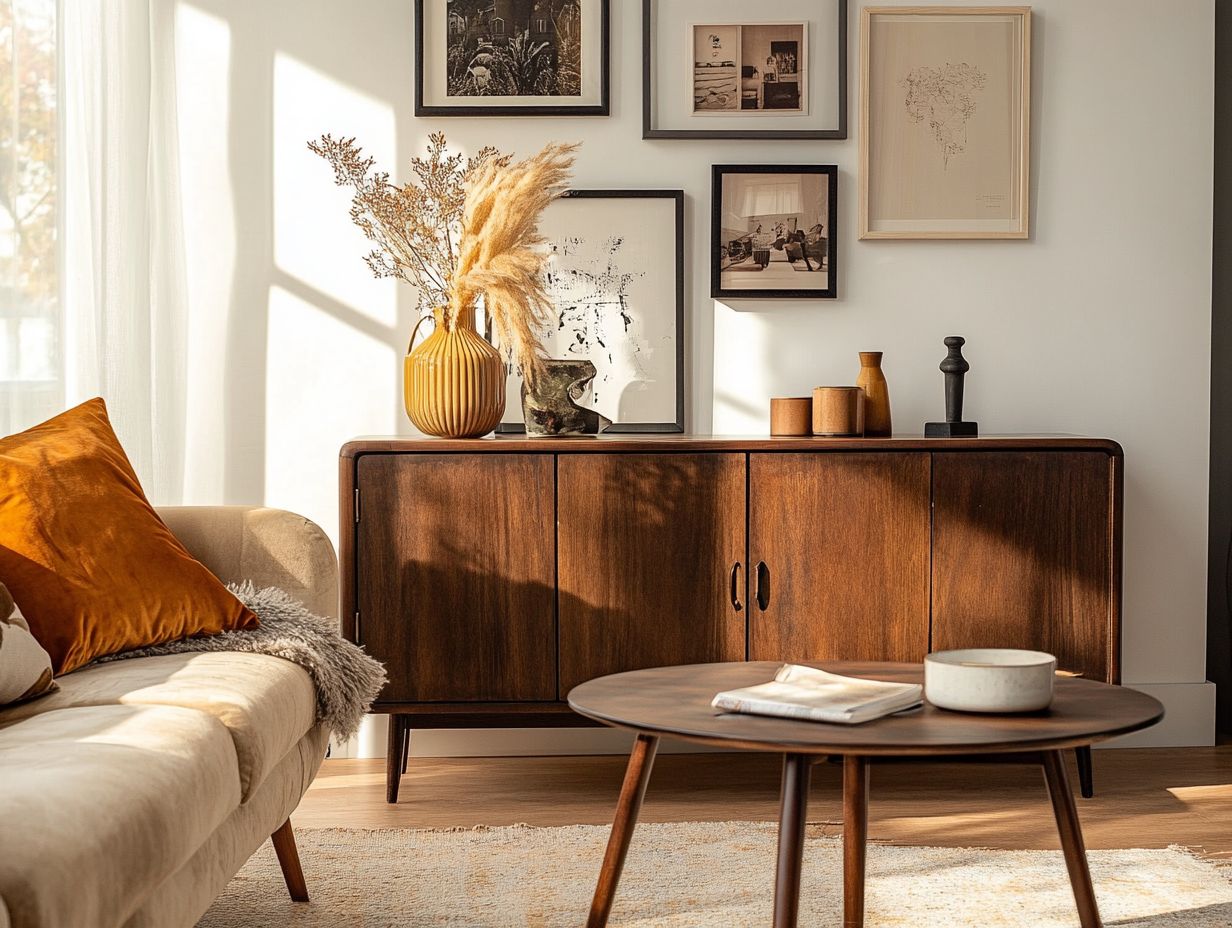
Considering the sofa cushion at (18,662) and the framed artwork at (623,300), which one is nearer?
the sofa cushion at (18,662)

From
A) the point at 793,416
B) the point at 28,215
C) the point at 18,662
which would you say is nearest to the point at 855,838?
the point at 18,662

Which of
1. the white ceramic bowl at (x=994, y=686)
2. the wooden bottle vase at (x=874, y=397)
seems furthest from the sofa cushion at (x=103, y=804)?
the wooden bottle vase at (x=874, y=397)

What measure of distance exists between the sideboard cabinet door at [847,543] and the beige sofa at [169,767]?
1.04 metres

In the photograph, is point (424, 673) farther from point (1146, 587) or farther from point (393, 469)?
point (1146, 587)

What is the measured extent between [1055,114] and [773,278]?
34.6 inches

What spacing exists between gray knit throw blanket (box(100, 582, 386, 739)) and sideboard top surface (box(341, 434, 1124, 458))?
0.65 meters

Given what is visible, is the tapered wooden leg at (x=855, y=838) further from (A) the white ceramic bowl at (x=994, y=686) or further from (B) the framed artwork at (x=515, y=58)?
(B) the framed artwork at (x=515, y=58)

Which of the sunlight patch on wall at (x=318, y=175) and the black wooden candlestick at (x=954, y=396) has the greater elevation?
the sunlight patch on wall at (x=318, y=175)

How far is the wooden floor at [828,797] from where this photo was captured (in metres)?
2.64

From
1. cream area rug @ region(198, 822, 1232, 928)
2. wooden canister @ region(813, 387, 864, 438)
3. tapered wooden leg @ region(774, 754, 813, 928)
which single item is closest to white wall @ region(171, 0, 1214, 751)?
wooden canister @ region(813, 387, 864, 438)

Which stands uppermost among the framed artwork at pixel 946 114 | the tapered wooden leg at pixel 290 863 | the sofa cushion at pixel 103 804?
the framed artwork at pixel 946 114

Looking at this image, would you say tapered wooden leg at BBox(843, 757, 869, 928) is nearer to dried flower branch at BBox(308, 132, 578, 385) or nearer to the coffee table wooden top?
the coffee table wooden top

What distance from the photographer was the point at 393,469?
2869 mm

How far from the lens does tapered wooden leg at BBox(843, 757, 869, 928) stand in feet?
5.53
